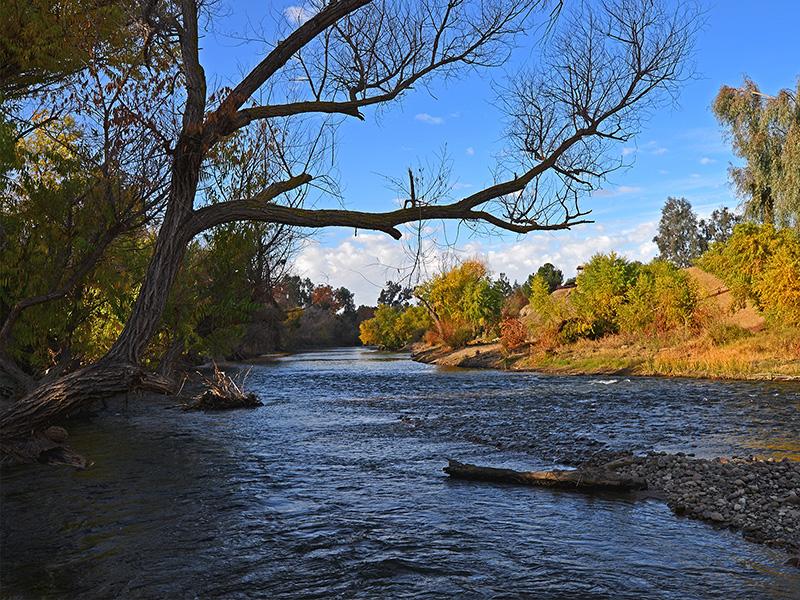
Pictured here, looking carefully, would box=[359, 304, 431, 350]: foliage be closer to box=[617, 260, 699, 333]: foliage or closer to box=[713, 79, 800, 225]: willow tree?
box=[617, 260, 699, 333]: foliage

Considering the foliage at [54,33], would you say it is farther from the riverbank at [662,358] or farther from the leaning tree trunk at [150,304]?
the riverbank at [662,358]

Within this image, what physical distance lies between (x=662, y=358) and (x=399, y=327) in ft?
208

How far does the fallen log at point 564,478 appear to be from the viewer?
10.5m

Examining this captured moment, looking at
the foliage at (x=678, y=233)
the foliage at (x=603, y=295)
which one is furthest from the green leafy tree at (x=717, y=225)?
the foliage at (x=603, y=295)

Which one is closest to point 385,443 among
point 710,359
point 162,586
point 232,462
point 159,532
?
point 232,462

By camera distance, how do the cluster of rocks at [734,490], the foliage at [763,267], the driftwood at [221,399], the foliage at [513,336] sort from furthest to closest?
the foliage at [513,336]
the foliage at [763,267]
the driftwood at [221,399]
the cluster of rocks at [734,490]

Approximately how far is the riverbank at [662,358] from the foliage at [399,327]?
3808cm

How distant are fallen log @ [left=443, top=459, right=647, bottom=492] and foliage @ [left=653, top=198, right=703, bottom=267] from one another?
111981 mm

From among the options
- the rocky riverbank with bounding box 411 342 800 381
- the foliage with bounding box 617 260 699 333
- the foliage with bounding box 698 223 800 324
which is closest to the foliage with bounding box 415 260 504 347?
the rocky riverbank with bounding box 411 342 800 381

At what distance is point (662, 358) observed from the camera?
37.8 meters

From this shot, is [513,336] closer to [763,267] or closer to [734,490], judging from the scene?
[763,267]

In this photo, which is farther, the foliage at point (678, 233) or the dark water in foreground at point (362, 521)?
the foliage at point (678, 233)

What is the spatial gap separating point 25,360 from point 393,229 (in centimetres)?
1301

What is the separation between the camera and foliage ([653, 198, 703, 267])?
114688 mm
